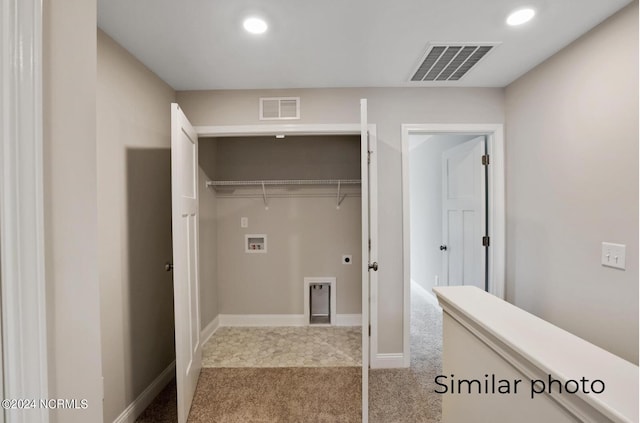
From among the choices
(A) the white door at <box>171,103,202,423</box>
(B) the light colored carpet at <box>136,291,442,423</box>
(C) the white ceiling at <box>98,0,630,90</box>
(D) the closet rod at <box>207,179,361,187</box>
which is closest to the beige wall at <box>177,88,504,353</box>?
(C) the white ceiling at <box>98,0,630,90</box>

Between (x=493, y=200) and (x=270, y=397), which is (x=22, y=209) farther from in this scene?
(x=493, y=200)

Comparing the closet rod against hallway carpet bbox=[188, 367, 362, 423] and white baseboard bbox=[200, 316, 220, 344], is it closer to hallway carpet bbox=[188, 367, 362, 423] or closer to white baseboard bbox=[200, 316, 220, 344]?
white baseboard bbox=[200, 316, 220, 344]

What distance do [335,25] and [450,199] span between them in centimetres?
235

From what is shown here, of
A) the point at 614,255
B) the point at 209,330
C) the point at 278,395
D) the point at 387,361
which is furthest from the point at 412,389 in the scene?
the point at 209,330

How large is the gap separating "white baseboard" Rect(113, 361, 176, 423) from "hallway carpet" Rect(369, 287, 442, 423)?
153 centimetres

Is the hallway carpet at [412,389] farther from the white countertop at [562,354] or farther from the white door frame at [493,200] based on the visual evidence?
the white countertop at [562,354]

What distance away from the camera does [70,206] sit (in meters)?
0.59

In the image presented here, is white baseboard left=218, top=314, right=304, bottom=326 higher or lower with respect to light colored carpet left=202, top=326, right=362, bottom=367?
higher

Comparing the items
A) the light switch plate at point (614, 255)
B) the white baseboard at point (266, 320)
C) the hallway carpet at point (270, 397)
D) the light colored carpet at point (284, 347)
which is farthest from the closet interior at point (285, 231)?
the light switch plate at point (614, 255)

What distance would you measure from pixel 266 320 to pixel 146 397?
1.44 metres

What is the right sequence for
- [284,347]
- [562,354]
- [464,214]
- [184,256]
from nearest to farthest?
[562,354]
[184,256]
[284,347]
[464,214]

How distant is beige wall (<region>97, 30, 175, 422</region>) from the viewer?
162cm

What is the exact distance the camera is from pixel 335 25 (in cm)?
157

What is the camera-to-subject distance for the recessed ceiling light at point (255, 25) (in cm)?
152
